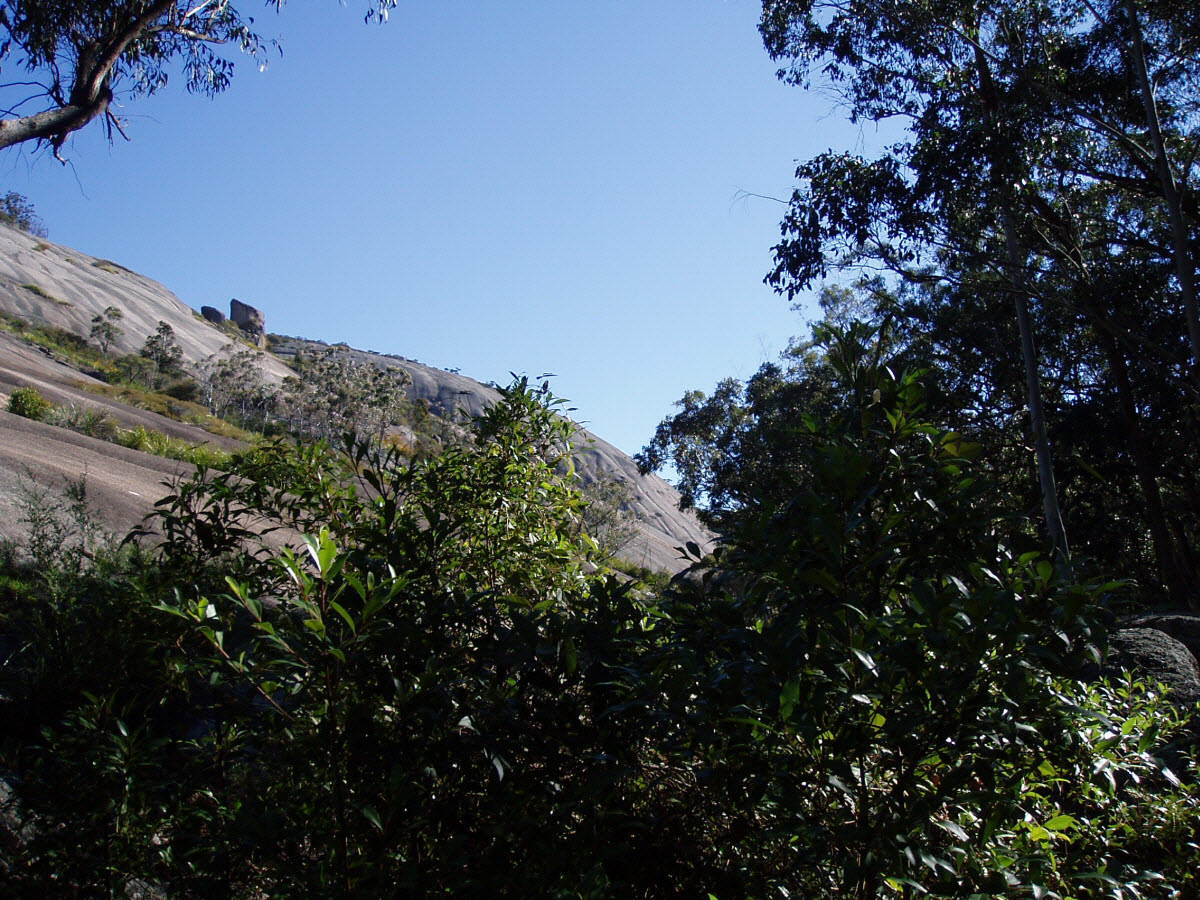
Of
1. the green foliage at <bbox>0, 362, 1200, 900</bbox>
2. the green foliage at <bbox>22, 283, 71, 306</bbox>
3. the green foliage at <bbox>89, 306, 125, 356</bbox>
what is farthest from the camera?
the green foliage at <bbox>22, 283, 71, 306</bbox>

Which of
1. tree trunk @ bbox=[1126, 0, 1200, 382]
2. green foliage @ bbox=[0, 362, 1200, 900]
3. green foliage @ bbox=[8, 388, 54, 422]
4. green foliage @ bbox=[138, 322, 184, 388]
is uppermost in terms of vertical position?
tree trunk @ bbox=[1126, 0, 1200, 382]

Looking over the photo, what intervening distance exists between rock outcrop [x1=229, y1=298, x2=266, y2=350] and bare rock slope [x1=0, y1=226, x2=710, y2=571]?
2674mm

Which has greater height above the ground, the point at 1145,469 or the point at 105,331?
the point at 1145,469

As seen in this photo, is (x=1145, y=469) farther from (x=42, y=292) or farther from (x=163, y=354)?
(x=42, y=292)

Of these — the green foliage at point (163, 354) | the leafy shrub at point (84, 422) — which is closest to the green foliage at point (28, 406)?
the leafy shrub at point (84, 422)

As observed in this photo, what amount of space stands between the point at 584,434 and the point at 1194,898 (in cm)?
227

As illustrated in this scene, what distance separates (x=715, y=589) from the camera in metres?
1.92

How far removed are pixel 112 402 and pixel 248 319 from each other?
6705 centimetres

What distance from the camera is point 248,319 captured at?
83.2 meters

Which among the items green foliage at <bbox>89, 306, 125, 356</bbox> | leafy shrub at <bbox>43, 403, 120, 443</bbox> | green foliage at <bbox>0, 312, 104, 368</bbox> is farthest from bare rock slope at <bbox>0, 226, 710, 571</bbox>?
green foliage at <bbox>0, 312, 104, 368</bbox>

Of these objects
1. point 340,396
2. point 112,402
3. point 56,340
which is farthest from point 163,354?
point 112,402

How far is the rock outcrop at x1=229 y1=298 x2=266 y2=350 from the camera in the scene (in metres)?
82.5

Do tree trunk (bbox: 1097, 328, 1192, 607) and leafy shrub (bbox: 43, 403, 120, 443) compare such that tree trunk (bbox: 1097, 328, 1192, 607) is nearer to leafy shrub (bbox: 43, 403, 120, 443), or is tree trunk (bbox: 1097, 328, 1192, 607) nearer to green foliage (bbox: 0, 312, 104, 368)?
leafy shrub (bbox: 43, 403, 120, 443)

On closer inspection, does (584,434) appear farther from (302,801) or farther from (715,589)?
(302,801)
